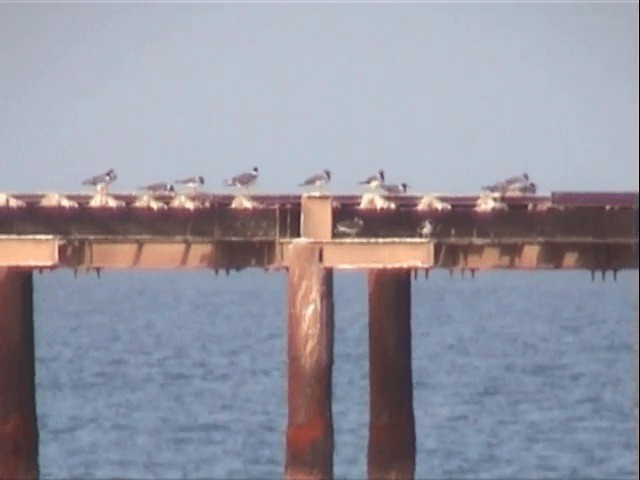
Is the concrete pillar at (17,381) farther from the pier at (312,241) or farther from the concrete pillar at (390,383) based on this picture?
the concrete pillar at (390,383)

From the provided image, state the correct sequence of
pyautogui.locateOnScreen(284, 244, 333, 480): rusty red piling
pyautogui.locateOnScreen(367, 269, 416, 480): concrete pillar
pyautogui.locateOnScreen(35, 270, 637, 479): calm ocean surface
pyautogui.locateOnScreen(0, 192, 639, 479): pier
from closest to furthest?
1. pyautogui.locateOnScreen(284, 244, 333, 480): rusty red piling
2. pyautogui.locateOnScreen(0, 192, 639, 479): pier
3. pyautogui.locateOnScreen(367, 269, 416, 480): concrete pillar
4. pyautogui.locateOnScreen(35, 270, 637, 479): calm ocean surface

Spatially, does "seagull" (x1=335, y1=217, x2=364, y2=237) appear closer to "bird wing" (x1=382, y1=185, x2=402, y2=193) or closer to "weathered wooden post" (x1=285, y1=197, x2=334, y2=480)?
"weathered wooden post" (x1=285, y1=197, x2=334, y2=480)

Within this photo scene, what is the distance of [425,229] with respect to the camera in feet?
132

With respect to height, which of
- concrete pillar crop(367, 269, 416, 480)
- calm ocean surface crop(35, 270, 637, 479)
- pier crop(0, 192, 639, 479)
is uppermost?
pier crop(0, 192, 639, 479)

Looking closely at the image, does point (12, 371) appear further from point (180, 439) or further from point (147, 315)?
point (147, 315)

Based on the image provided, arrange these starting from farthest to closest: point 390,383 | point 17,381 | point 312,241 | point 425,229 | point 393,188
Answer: point 393,188 → point 390,383 → point 17,381 → point 425,229 → point 312,241

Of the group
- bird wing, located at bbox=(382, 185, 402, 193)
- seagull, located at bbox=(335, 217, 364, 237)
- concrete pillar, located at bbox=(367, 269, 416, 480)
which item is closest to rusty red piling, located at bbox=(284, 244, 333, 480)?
seagull, located at bbox=(335, 217, 364, 237)

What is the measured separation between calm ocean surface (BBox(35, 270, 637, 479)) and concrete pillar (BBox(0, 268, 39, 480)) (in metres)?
8.45

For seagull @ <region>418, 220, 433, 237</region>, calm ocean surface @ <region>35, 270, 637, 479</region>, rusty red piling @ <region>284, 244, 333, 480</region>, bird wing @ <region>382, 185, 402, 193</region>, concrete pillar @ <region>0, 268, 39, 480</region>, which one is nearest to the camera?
rusty red piling @ <region>284, 244, 333, 480</region>

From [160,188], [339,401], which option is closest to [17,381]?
[160,188]

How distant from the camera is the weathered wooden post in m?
39.0

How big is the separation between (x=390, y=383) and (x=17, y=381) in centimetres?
546

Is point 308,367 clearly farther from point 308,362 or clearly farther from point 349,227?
point 349,227

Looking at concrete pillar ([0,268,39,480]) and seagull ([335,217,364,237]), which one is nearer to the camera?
seagull ([335,217,364,237])
